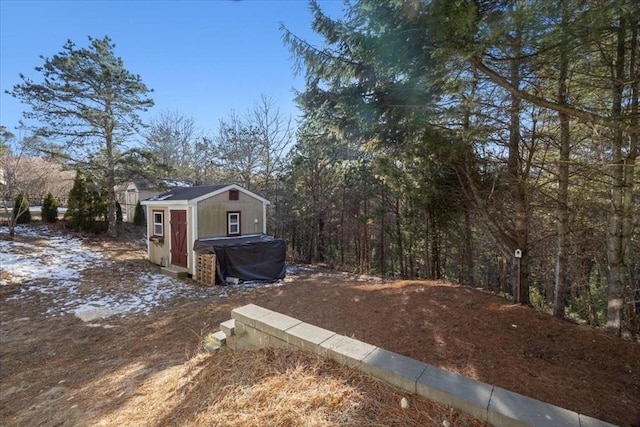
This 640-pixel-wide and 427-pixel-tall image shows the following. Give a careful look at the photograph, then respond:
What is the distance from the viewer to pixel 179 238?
9398 mm

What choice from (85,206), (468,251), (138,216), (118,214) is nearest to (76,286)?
(85,206)

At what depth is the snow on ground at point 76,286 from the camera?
6.43m

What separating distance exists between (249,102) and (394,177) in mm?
10123

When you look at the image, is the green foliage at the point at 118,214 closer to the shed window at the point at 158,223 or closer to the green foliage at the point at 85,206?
the green foliage at the point at 85,206

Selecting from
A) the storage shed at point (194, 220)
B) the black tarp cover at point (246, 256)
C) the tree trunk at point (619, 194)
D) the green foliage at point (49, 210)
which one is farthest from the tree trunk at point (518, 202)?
the green foliage at point (49, 210)

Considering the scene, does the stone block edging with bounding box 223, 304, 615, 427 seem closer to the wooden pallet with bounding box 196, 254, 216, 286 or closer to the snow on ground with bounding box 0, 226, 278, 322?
the snow on ground with bounding box 0, 226, 278, 322

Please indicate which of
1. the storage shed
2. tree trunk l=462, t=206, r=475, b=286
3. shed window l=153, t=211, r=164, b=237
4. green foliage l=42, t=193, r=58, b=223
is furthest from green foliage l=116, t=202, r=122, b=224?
tree trunk l=462, t=206, r=475, b=286

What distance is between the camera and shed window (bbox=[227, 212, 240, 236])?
9.73 m

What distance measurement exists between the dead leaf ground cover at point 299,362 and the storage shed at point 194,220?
3.04 meters

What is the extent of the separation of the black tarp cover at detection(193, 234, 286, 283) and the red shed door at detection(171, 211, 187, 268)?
73 centimetres

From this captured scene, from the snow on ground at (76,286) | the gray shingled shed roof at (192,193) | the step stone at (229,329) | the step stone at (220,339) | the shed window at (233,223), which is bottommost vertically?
the snow on ground at (76,286)

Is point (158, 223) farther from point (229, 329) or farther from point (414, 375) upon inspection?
point (414, 375)

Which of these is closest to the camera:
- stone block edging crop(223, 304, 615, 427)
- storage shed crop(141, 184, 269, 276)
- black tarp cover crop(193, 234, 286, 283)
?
stone block edging crop(223, 304, 615, 427)

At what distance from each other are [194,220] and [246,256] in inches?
73.1
